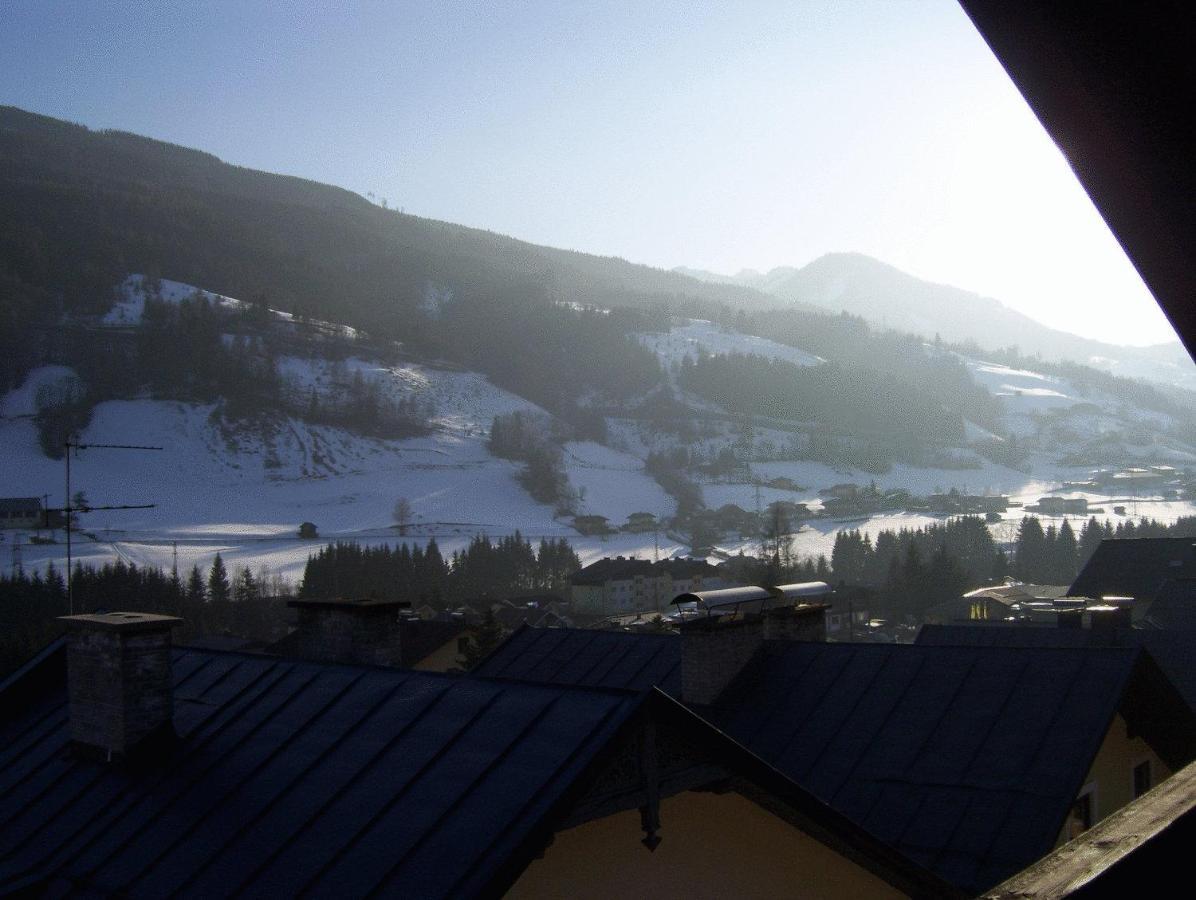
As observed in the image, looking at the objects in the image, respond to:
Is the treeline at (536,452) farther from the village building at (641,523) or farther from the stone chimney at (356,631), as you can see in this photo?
the stone chimney at (356,631)

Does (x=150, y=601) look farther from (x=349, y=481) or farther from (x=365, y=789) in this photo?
(x=349, y=481)

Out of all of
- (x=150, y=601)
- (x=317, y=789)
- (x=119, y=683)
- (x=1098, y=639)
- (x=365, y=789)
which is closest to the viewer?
(x=365, y=789)

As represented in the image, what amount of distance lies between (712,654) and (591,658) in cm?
281

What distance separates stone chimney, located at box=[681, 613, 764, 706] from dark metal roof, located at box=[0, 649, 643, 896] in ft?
17.7

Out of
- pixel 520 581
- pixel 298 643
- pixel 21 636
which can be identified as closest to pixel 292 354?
pixel 520 581

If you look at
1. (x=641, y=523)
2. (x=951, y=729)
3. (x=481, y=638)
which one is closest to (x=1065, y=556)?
(x=641, y=523)

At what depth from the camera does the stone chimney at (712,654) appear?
11.8 meters

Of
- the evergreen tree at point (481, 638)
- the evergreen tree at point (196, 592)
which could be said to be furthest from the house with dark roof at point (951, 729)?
the evergreen tree at point (196, 592)

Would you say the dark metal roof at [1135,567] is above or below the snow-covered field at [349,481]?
above

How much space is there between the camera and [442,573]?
7488 cm

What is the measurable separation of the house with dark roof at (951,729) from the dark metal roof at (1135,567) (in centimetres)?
3746

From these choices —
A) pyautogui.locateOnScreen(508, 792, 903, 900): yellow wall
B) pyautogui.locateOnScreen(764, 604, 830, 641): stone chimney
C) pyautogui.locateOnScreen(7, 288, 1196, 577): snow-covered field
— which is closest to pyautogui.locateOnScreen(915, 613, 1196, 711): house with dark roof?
pyautogui.locateOnScreen(764, 604, 830, 641): stone chimney

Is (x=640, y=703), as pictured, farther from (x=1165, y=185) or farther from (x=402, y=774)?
(x=1165, y=185)

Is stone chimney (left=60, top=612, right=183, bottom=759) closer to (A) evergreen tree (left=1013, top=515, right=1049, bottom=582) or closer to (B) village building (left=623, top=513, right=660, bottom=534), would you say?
(A) evergreen tree (left=1013, top=515, right=1049, bottom=582)
